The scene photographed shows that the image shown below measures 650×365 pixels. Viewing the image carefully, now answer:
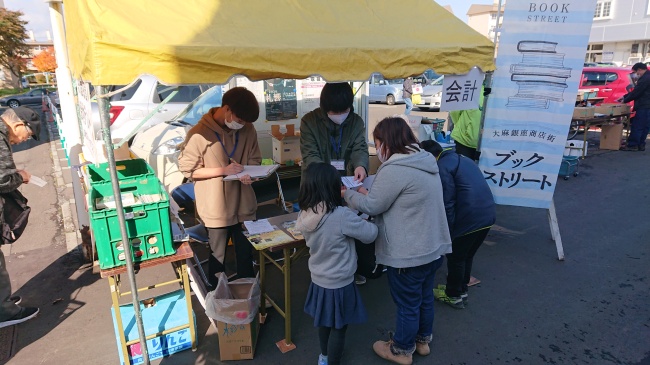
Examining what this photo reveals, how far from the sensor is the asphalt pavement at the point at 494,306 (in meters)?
3.04

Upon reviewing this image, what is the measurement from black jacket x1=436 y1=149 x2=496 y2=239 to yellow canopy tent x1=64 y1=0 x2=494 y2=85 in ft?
2.70

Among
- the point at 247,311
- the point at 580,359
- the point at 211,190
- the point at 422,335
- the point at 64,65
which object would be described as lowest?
the point at 580,359

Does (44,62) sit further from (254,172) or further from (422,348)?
(422,348)

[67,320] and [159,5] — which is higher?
[159,5]

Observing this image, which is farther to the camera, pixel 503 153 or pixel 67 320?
pixel 503 153

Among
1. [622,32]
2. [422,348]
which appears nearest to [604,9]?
[622,32]

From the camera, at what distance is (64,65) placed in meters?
3.98

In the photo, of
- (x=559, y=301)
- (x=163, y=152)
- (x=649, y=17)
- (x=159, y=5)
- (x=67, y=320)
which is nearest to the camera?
(x=159, y=5)

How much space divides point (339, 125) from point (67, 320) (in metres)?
2.91

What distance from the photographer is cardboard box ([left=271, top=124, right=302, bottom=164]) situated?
196 inches

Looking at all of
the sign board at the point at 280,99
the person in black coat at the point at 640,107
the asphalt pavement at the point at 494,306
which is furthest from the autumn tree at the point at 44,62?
the person in black coat at the point at 640,107

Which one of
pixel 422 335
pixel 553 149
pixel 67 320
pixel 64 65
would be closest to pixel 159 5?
pixel 64 65

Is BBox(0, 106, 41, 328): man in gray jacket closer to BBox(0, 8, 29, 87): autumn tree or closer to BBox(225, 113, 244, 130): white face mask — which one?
BBox(225, 113, 244, 130): white face mask

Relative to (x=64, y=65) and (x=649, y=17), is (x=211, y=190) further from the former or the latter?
(x=649, y=17)
